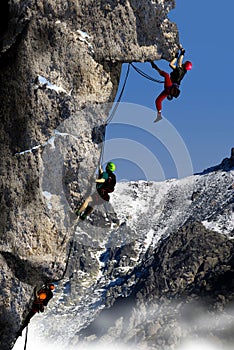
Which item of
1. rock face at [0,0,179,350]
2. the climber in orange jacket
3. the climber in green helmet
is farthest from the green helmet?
the climber in orange jacket

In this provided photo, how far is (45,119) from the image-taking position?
1255cm

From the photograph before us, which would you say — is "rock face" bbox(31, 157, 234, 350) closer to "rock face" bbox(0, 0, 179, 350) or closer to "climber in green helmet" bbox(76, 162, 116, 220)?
"climber in green helmet" bbox(76, 162, 116, 220)

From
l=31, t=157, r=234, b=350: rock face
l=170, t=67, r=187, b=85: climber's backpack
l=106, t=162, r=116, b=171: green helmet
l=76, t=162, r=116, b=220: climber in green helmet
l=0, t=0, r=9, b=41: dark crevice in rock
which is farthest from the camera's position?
l=31, t=157, r=234, b=350: rock face

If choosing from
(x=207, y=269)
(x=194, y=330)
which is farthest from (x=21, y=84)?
(x=207, y=269)

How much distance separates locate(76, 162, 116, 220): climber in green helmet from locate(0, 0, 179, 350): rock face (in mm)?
357

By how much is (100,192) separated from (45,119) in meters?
2.15

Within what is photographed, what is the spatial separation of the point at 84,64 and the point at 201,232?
562 feet

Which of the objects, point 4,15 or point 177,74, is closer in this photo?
point 4,15

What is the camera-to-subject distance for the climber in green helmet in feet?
43.5

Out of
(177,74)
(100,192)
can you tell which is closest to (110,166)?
(100,192)

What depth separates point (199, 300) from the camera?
514ft

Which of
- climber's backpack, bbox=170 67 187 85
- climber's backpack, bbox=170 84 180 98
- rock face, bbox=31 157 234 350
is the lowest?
climber's backpack, bbox=170 84 180 98

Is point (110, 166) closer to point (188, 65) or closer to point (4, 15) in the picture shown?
point (188, 65)

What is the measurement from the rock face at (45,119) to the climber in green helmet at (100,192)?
0.36 metres
